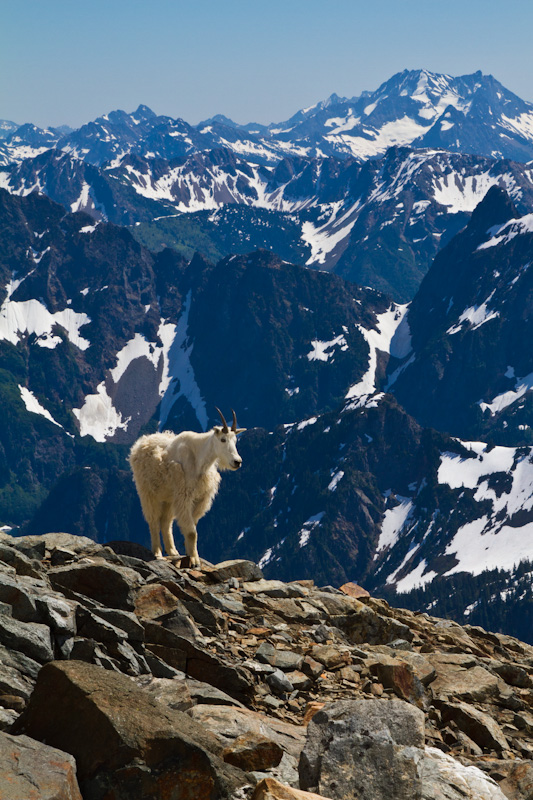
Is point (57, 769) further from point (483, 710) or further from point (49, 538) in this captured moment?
point (49, 538)

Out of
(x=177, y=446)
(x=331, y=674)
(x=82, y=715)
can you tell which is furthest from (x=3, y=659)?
(x=177, y=446)

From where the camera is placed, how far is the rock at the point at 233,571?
28.4 meters

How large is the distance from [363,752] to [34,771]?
18.1 feet

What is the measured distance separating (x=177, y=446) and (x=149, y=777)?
2099 cm

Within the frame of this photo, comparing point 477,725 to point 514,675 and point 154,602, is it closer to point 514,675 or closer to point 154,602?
point 514,675

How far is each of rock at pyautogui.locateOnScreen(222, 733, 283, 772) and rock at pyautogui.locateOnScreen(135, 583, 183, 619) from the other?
6.19m

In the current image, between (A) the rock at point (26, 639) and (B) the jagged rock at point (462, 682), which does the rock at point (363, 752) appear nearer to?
(A) the rock at point (26, 639)

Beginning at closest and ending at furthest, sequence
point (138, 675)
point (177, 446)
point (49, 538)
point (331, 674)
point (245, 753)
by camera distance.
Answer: point (245, 753) → point (138, 675) → point (331, 674) → point (49, 538) → point (177, 446)

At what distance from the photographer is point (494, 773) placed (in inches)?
687

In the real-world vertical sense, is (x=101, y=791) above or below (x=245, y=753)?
below

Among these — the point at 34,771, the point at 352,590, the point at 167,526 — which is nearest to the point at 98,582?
the point at 34,771

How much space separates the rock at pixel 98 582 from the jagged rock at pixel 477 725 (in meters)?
8.40

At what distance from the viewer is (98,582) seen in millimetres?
20359

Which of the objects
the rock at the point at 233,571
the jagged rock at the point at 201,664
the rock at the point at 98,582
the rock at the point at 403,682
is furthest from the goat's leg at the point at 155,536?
the rock at the point at 403,682
